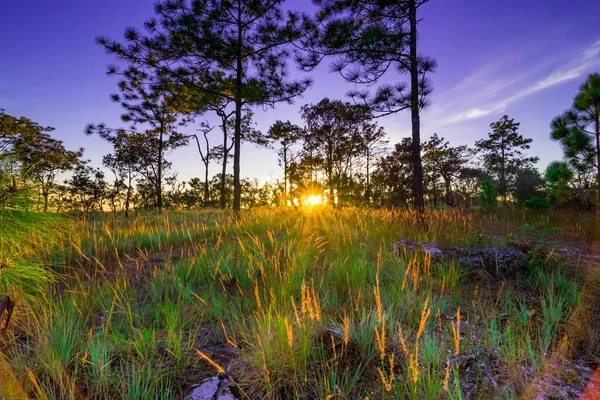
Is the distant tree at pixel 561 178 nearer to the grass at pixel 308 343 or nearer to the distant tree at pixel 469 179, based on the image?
the grass at pixel 308 343

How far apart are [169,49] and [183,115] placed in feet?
31.7

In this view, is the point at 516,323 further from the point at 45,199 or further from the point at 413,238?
the point at 45,199

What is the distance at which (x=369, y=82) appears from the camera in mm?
6227

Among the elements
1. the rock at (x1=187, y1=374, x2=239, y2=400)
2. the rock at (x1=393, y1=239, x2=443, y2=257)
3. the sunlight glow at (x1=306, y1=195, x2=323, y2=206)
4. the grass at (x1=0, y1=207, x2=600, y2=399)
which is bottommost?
the rock at (x1=187, y1=374, x2=239, y2=400)

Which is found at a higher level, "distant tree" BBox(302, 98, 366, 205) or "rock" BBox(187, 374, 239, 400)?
"distant tree" BBox(302, 98, 366, 205)

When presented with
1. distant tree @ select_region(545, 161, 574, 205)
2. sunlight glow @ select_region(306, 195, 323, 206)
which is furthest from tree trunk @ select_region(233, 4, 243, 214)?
distant tree @ select_region(545, 161, 574, 205)

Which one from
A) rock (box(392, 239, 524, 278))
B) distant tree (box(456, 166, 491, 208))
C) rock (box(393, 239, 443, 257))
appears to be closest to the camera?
rock (box(392, 239, 524, 278))

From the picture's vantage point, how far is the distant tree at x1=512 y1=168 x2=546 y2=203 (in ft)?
58.0

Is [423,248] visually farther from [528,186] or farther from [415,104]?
[528,186]

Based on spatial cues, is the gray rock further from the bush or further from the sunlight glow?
the bush

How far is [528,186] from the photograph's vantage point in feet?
59.4

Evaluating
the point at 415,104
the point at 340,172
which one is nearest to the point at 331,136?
the point at 340,172

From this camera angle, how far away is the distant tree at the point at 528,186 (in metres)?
17.7

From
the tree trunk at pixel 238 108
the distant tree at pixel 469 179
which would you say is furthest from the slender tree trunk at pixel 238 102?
the distant tree at pixel 469 179
